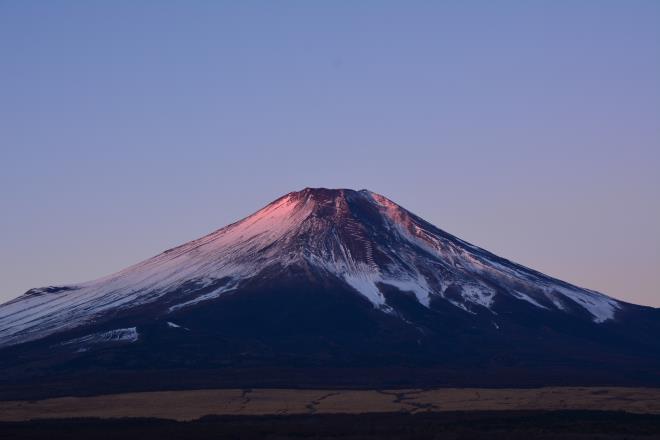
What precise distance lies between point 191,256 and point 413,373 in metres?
64.8

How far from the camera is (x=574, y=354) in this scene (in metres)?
142

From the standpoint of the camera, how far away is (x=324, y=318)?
152250mm

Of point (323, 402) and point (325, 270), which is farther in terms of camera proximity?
point (325, 270)

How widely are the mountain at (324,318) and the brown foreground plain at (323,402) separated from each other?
336 inches

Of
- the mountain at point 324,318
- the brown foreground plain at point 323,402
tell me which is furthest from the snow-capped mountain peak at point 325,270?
the brown foreground plain at point 323,402

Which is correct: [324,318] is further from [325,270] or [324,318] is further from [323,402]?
[323,402]

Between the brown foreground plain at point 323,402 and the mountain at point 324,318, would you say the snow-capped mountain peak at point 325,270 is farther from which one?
the brown foreground plain at point 323,402

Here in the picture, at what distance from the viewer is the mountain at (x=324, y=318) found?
125000mm

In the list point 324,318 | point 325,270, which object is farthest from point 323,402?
point 325,270

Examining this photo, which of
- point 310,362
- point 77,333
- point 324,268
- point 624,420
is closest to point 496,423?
point 624,420

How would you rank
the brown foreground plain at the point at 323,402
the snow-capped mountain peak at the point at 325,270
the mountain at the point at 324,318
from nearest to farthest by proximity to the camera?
the brown foreground plain at the point at 323,402 < the mountain at the point at 324,318 < the snow-capped mountain peak at the point at 325,270

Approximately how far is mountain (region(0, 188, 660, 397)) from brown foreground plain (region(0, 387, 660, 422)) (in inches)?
336

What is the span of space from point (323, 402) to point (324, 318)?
5498 centimetres

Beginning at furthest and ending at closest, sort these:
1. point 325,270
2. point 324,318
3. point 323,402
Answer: point 325,270
point 324,318
point 323,402
